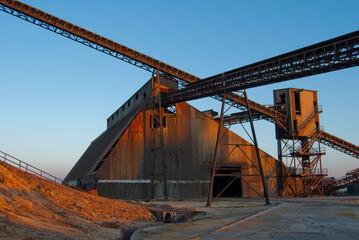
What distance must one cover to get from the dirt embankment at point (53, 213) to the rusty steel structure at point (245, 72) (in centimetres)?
1139

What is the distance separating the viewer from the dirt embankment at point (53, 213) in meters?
10.8

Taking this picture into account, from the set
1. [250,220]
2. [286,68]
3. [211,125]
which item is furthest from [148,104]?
[250,220]

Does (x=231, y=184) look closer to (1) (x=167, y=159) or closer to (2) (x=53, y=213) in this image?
(1) (x=167, y=159)

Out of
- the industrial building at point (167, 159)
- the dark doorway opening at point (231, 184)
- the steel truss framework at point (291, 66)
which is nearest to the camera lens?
the steel truss framework at point (291, 66)

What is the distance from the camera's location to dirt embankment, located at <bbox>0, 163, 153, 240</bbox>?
10.8 metres

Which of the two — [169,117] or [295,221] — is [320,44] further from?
[169,117]

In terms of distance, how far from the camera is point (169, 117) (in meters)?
34.9

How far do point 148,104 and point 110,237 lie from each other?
75.6 feet

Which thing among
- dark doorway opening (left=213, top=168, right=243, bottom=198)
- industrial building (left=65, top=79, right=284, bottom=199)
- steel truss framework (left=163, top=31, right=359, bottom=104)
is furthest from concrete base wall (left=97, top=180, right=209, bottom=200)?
steel truss framework (left=163, top=31, right=359, bottom=104)

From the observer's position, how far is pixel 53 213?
14617mm

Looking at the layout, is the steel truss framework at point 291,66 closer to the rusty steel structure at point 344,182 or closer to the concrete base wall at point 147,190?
the concrete base wall at point 147,190

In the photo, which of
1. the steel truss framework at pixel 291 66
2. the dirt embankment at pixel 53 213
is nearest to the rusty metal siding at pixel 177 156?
the steel truss framework at pixel 291 66

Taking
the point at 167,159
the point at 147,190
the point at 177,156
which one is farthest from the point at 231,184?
the point at 147,190

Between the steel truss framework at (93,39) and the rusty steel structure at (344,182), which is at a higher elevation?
the steel truss framework at (93,39)
